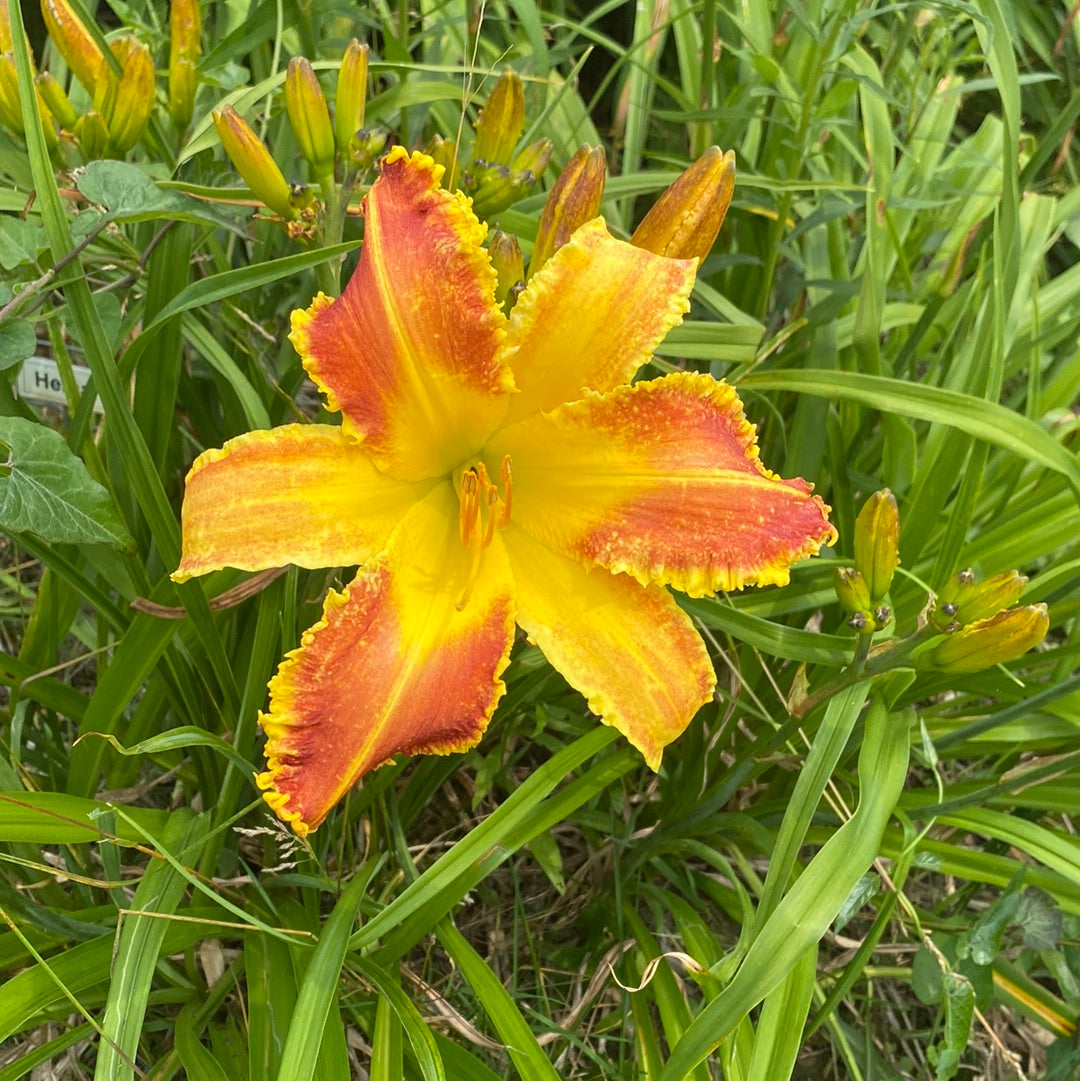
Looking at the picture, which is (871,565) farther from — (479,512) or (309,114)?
(309,114)

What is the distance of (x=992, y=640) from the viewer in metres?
0.86

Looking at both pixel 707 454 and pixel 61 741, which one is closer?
pixel 707 454

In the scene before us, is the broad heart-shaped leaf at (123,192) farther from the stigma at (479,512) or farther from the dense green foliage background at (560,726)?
the stigma at (479,512)

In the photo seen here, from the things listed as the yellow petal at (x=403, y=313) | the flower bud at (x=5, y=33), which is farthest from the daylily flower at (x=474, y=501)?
Result: the flower bud at (x=5, y=33)

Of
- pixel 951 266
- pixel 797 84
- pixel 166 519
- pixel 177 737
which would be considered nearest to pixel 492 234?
pixel 166 519

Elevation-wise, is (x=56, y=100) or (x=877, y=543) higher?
(x=56, y=100)

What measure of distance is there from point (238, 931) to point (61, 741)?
355 mm

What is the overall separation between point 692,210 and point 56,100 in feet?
2.18

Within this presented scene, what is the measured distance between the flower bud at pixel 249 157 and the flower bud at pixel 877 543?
613 millimetres

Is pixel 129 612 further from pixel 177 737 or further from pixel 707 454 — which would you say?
pixel 707 454

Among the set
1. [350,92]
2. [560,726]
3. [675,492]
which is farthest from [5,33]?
[560,726]

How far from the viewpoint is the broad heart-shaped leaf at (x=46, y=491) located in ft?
2.73

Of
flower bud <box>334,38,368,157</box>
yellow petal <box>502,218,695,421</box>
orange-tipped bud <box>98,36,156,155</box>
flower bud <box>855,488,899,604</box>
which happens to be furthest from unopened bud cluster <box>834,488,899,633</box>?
orange-tipped bud <box>98,36,156,155</box>

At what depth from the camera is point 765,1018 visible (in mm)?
915
